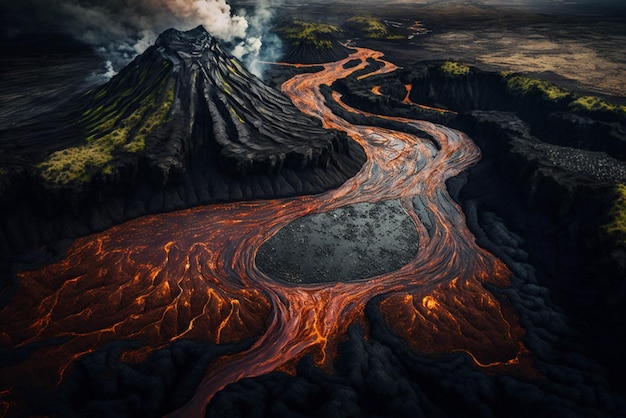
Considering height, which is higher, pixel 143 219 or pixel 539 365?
pixel 143 219

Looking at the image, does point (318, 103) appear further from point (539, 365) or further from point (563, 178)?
point (539, 365)

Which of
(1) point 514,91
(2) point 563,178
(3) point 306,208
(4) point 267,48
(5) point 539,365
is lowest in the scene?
(5) point 539,365

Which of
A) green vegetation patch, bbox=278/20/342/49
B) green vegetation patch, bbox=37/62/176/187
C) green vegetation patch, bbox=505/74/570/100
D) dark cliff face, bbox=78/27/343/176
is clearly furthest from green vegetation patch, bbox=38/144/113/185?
green vegetation patch, bbox=278/20/342/49

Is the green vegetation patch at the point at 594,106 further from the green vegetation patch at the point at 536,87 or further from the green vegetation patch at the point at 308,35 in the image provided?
the green vegetation patch at the point at 308,35

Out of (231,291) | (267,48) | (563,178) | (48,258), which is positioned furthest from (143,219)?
(267,48)

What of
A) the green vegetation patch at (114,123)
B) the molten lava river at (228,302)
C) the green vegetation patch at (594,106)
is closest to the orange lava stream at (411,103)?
the green vegetation patch at (594,106)

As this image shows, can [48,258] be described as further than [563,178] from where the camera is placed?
No
